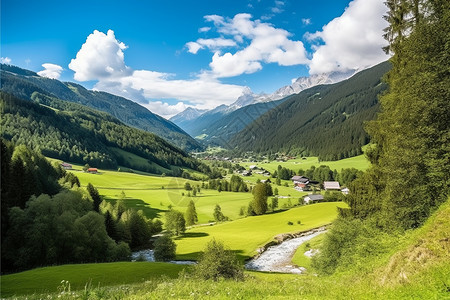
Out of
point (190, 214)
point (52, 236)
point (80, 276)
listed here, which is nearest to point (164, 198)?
point (190, 214)

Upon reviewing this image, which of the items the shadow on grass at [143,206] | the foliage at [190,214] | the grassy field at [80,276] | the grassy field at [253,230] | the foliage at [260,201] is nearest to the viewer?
the grassy field at [80,276]

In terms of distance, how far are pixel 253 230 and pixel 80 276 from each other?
197 ft

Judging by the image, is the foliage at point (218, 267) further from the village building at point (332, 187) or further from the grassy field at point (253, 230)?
the village building at point (332, 187)

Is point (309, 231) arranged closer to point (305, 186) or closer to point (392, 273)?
Answer: point (392, 273)

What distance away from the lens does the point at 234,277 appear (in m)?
21.1

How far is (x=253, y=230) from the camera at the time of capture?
8325cm

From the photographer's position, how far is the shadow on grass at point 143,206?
106 meters

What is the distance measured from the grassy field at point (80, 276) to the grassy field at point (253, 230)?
27451 mm

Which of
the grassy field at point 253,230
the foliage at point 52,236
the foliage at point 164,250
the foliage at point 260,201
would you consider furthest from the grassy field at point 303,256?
the foliage at point 52,236

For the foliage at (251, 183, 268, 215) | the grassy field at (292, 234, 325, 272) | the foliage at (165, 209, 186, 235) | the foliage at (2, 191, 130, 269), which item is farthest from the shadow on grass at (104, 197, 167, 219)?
the grassy field at (292, 234, 325, 272)

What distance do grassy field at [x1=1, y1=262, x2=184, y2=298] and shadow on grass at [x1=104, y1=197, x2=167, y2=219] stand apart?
6911 cm

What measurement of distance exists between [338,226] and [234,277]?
64.6 feet

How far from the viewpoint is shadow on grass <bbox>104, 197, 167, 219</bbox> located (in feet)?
349

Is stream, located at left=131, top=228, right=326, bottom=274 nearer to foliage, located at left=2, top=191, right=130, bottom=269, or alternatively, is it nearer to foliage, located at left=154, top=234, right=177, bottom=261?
foliage, located at left=154, top=234, right=177, bottom=261
